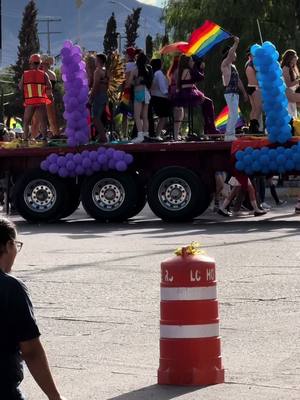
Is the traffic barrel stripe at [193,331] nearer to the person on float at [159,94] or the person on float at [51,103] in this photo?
the person on float at [159,94]

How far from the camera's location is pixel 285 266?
46.5 ft

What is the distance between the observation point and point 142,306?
1142 cm

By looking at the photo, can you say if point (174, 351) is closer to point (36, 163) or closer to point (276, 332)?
point (276, 332)

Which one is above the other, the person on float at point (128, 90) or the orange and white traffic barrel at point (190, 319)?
the person on float at point (128, 90)

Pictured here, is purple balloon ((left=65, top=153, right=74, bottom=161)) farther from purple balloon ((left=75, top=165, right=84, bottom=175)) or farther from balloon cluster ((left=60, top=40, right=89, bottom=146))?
balloon cluster ((left=60, top=40, right=89, bottom=146))

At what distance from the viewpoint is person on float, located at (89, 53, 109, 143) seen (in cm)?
2172

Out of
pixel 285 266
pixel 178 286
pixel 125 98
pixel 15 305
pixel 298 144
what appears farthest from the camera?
pixel 125 98

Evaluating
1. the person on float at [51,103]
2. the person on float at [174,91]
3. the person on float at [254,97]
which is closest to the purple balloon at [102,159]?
the person on float at [174,91]

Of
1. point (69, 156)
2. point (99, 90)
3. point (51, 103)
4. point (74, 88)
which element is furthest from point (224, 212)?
point (51, 103)

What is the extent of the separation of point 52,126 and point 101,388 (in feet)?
52.7

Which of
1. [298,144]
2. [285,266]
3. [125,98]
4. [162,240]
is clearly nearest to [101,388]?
[285,266]

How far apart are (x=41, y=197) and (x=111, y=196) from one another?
1390 mm

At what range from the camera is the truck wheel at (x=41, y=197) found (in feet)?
72.7

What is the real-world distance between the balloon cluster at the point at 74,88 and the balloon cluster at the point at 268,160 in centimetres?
292
